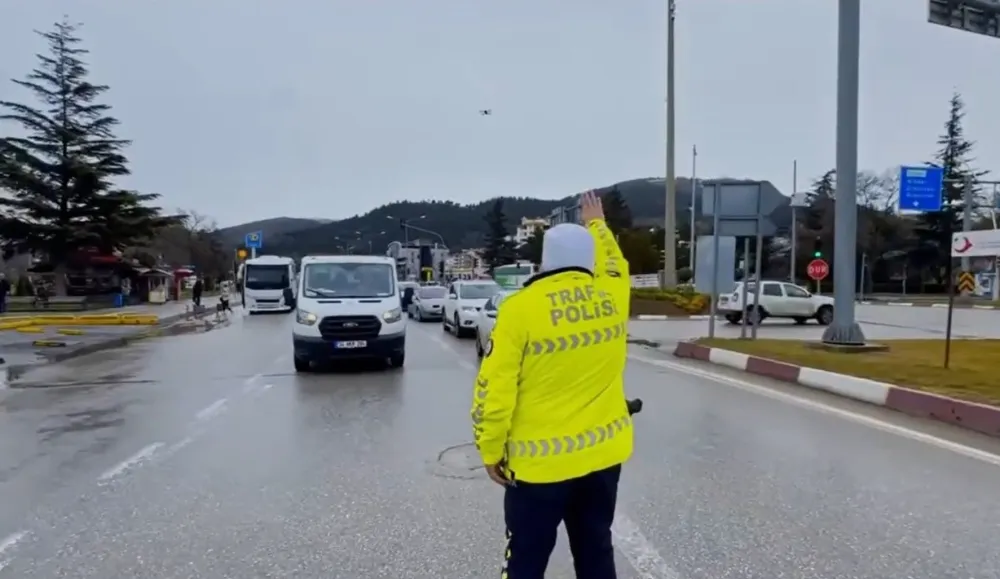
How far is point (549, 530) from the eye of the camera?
3113mm

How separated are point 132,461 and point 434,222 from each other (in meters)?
107

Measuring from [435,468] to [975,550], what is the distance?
399 centimetres

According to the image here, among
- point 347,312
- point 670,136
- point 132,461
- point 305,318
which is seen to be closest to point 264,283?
point 670,136

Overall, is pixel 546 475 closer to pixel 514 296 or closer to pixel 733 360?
pixel 514 296

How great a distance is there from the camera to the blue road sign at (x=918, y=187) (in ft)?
131

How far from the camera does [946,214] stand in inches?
3162

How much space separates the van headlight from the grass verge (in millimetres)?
8100

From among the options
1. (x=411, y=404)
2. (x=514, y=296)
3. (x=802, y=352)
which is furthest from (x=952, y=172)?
(x=514, y=296)

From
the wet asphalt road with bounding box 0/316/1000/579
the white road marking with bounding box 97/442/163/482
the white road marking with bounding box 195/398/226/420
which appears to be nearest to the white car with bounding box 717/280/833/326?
the wet asphalt road with bounding box 0/316/1000/579

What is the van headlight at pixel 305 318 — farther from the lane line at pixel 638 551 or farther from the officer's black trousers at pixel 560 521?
the officer's black trousers at pixel 560 521

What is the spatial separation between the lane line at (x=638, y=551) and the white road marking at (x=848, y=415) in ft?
13.1

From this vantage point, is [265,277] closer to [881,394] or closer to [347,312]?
[347,312]

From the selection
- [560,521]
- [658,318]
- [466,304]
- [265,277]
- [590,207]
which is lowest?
[658,318]

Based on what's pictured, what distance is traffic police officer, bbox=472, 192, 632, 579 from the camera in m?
3.02
